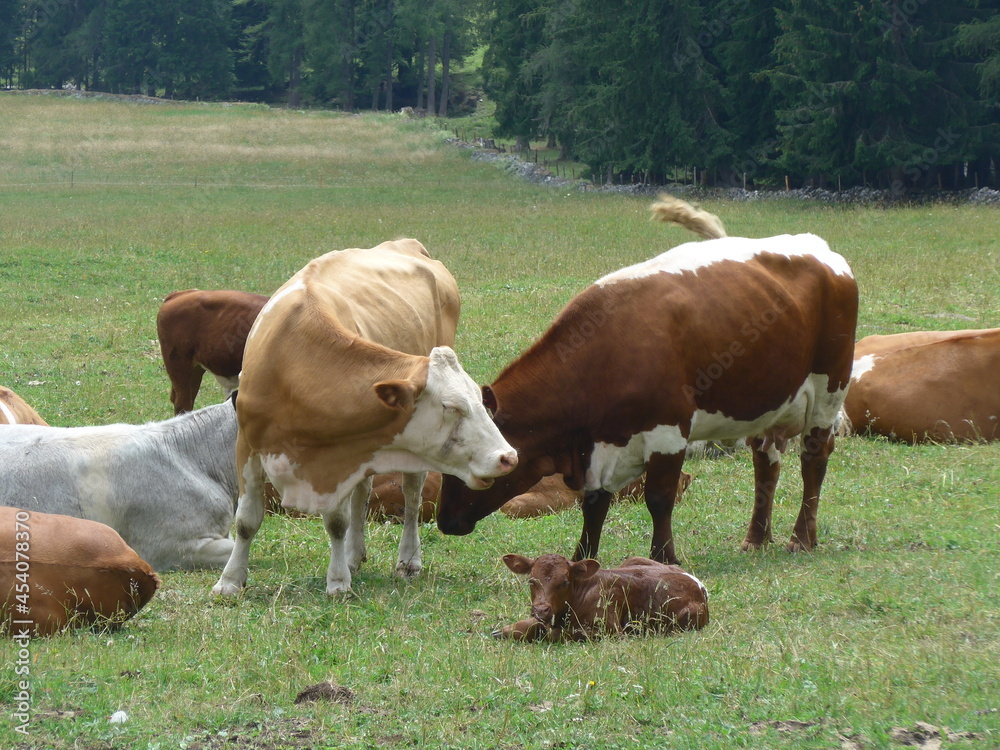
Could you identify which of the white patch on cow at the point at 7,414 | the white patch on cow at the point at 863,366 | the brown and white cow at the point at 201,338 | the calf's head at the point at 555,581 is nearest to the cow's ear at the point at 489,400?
the calf's head at the point at 555,581

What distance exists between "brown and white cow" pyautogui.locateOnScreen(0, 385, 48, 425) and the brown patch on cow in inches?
183

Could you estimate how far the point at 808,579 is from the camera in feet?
22.1

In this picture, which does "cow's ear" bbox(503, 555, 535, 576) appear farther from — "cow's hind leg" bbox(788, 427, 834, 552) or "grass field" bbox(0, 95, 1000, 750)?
"cow's hind leg" bbox(788, 427, 834, 552)

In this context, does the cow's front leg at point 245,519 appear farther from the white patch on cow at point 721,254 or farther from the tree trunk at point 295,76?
the tree trunk at point 295,76

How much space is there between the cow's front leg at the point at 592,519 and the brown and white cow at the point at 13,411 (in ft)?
14.2

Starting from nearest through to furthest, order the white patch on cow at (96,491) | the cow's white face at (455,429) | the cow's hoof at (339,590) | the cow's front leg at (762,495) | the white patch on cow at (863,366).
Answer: the cow's white face at (455,429), the cow's hoof at (339,590), the white patch on cow at (96,491), the cow's front leg at (762,495), the white patch on cow at (863,366)

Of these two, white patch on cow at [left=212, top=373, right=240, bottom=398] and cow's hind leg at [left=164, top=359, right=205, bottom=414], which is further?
white patch on cow at [left=212, top=373, right=240, bottom=398]

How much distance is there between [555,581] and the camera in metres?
5.66

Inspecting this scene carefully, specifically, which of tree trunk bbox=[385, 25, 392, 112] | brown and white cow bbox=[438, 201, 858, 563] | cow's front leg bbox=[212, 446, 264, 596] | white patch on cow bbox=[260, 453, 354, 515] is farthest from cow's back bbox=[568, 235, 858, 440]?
tree trunk bbox=[385, 25, 392, 112]

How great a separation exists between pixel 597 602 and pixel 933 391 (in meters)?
6.11

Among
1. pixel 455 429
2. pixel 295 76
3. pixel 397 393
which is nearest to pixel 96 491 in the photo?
pixel 397 393

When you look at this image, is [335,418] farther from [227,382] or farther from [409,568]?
[227,382]

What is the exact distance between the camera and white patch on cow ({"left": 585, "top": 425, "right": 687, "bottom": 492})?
23.0ft

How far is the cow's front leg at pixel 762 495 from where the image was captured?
790 cm
